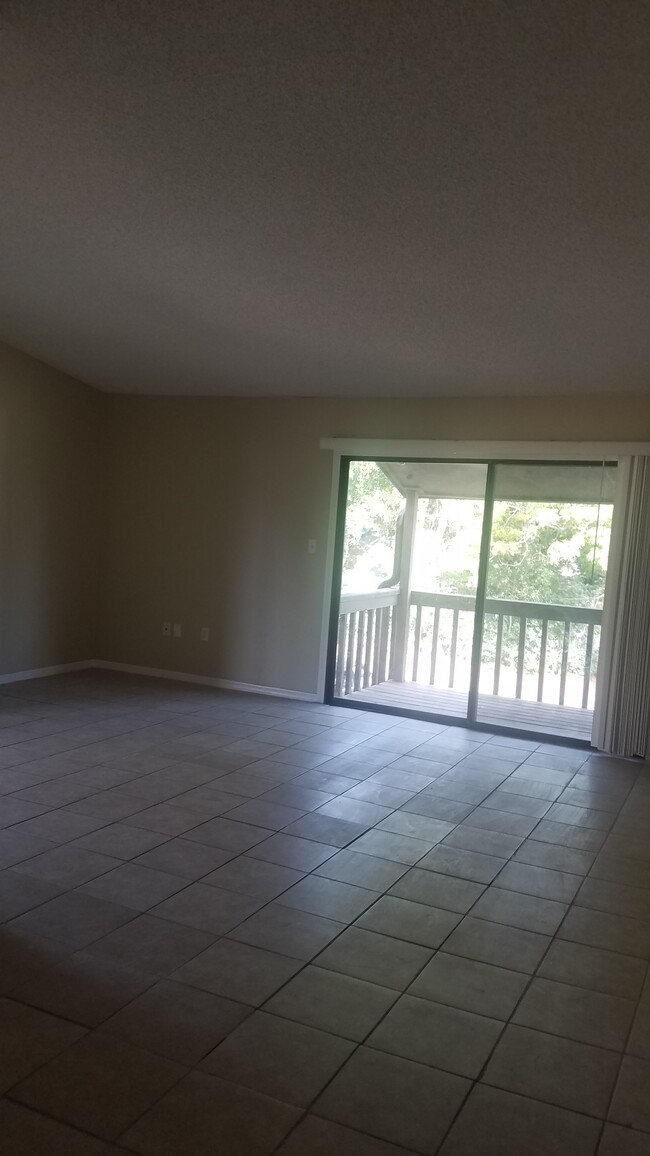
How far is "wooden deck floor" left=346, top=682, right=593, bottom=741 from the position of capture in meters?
5.73

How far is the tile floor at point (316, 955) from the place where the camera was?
2.03 m

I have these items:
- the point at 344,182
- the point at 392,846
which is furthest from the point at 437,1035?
the point at 344,182

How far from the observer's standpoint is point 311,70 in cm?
266

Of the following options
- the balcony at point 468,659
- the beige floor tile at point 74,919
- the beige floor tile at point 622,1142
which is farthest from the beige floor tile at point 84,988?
the balcony at point 468,659

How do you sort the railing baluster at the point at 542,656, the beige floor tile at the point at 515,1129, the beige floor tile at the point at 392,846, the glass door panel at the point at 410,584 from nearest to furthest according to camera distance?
1. the beige floor tile at the point at 515,1129
2. the beige floor tile at the point at 392,846
3. the railing baluster at the point at 542,656
4. the glass door panel at the point at 410,584

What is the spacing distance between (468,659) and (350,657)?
0.93m

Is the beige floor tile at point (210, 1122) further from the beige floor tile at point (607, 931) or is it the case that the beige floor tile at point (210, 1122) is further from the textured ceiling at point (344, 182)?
the textured ceiling at point (344, 182)

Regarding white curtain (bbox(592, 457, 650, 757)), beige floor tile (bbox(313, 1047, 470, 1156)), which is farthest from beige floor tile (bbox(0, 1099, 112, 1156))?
white curtain (bbox(592, 457, 650, 757))

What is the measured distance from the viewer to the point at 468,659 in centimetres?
626

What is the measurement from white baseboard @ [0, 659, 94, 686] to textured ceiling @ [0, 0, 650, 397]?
2.55m

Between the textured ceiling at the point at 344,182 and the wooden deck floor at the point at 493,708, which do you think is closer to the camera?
the textured ceiling at the point at 344,182

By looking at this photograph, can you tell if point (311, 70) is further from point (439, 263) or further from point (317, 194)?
point (439, 263)

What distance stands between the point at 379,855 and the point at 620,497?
9.28 ft

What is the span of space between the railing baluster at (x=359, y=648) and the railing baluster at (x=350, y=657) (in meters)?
0.03
